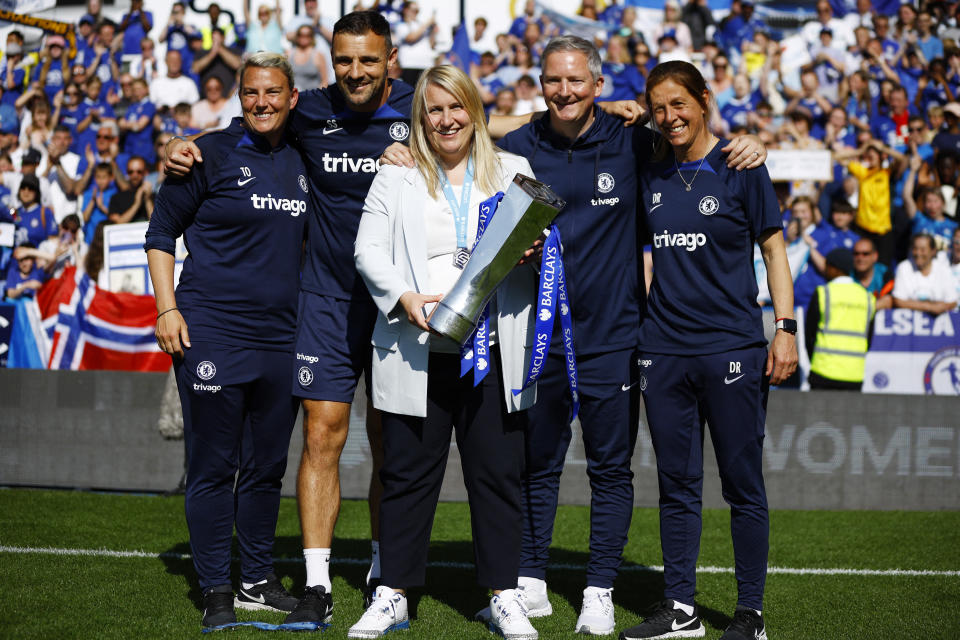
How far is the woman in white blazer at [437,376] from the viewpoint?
13.5 ft

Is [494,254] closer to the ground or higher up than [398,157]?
closer to the ground

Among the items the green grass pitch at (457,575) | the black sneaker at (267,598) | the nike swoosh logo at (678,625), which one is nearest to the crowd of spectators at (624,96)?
the green grass pitch at (457,575)

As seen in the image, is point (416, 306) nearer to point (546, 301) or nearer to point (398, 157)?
point (546, 301)

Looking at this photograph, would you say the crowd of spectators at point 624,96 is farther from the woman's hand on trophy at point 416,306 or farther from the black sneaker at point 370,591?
the woman's hand on trophy at point 416,306

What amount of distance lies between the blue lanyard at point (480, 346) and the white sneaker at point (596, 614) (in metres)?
1.21

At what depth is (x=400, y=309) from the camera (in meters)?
4.08

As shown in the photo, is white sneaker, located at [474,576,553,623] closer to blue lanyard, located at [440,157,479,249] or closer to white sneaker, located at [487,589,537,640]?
white sneaker, located at [487,589,537,640]

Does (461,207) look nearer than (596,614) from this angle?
Yes

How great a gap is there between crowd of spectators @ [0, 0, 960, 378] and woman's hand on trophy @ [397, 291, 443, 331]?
8490 millimetres

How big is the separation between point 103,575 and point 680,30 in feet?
37.3

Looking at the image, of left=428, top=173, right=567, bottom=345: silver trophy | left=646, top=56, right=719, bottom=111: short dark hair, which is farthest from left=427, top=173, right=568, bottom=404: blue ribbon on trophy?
left=646, top=56, right=719, bottom=111: short dark hair

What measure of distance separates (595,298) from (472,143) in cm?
93

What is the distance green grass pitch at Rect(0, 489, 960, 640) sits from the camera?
444cm

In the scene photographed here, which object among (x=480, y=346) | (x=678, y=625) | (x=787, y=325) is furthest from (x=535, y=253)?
(x=678, y=625)
